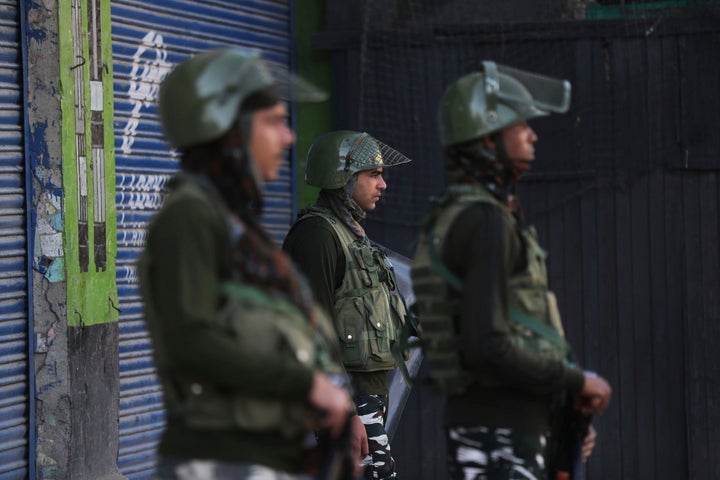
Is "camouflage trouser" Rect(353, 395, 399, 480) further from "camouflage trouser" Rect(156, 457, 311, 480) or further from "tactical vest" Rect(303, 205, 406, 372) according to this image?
"camouflage trouser" Rect(156, 457, 311, 480)

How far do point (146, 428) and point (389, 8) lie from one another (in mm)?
3545

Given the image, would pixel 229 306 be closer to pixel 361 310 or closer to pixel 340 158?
pixel 361 310

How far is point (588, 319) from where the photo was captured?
8.38 metres

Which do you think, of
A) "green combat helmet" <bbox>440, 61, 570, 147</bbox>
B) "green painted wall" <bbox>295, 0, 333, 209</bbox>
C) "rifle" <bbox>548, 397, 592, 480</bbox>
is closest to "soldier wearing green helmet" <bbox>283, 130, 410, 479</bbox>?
"rifle" <bbox>548, 397, 592, 480</bbox>

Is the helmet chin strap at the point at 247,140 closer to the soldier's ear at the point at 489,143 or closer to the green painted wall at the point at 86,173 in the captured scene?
the soldier's ear at the point at 489,143

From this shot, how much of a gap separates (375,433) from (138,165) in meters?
2.99

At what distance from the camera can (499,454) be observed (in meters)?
3.50

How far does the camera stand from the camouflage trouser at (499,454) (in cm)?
349

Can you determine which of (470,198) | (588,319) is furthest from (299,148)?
(470,198)

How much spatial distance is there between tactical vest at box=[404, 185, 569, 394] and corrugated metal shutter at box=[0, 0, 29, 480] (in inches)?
139

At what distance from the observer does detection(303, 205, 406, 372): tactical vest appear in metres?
5.41

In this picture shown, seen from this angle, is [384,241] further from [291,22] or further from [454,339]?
[454,339]

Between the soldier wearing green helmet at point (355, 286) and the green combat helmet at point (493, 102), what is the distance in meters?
1.60

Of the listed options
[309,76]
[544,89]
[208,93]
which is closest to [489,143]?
[544,89]
